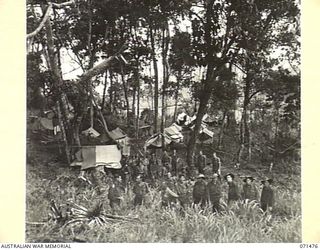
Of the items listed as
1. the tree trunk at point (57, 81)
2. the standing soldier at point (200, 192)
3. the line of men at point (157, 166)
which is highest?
the tree trunk at point (57, 81)

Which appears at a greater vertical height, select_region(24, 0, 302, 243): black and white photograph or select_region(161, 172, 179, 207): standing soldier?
select_region(24, 0, 302, 243): black and white photograph

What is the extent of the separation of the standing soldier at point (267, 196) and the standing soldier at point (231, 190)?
160 millimetres

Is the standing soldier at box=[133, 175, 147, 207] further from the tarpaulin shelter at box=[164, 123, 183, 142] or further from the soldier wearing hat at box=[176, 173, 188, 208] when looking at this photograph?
the tarpaulin shelter at box=[164, 123, 183, 142]

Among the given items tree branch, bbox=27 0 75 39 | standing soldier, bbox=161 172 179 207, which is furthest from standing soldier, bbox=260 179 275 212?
tree branch, bbox=27 0 75 39

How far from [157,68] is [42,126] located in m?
0.83

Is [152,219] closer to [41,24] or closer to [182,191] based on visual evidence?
[182,191]

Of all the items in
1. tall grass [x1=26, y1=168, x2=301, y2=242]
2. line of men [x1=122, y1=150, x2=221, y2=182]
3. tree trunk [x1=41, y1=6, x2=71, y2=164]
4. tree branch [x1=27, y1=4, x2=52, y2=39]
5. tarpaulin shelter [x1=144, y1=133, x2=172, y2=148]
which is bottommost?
tall grass [x1=26, y1=168, x2=301, y2=242]

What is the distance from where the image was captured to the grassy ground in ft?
10.1

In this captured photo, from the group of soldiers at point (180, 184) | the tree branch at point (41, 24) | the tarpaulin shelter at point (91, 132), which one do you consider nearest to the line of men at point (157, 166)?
the group of soldiers at point (180, 184)

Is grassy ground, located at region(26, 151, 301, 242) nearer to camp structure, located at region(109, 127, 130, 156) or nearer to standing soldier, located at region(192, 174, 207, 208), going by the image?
standing soldier, located at region(192, 174, 207, 208)

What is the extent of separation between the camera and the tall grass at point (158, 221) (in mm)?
3074

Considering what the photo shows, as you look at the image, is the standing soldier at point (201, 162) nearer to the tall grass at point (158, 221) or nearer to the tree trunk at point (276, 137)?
the tall grass at point (158, 221)
